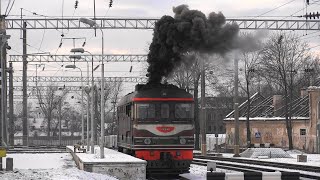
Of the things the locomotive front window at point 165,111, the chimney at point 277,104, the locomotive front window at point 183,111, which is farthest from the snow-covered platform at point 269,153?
the chimney at point 277,104

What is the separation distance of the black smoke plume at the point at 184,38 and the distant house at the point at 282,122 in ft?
96.4

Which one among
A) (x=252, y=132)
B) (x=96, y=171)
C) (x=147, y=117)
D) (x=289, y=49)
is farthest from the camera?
(x=252, y=132)

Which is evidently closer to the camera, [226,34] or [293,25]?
[226,34]

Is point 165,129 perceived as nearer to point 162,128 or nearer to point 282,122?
point 162,128

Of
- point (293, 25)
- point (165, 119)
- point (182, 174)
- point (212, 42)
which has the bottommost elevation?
point (182, 174)

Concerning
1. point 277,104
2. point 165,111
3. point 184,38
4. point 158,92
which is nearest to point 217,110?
point 277,104

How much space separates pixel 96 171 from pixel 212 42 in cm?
786

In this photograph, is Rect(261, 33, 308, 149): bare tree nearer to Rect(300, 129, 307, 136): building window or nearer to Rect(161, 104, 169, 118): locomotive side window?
Rect(300, 129, 307, 136): building window

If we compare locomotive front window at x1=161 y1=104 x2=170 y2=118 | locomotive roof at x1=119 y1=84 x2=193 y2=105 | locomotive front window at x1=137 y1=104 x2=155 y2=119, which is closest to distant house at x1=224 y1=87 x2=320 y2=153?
locomotive roof at x1=119 y1=84 x2=193 y2=105

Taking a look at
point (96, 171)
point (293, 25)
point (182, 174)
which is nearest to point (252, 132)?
point (293, 25)

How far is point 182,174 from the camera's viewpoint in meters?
26.9

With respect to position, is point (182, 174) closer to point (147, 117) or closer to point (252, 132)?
point (147, 117)

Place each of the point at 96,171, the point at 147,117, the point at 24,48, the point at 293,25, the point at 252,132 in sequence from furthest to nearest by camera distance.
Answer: the point at 252,132 → the point at 24,48 → the point at 293,25 → the point at 147,117 → the point at 96,171

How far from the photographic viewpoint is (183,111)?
83.5 feet
